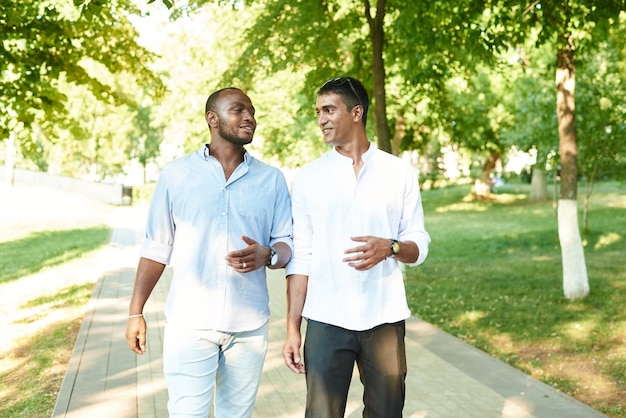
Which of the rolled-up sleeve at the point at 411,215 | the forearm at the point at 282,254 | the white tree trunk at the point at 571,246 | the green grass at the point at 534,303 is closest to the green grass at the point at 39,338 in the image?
the forearm at the point at 282,254

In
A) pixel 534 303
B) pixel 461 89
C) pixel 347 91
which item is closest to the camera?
pixel 347 91

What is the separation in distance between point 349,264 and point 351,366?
505 millimetres

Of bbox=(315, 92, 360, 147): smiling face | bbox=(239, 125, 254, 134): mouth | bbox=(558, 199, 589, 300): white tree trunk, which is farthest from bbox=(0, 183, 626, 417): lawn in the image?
bbox=(315, 92, 360, 147): smiling face

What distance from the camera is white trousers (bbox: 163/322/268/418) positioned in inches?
153

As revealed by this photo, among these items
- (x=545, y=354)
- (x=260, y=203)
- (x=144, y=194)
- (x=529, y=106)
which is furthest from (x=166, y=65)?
(x=260, y=203)

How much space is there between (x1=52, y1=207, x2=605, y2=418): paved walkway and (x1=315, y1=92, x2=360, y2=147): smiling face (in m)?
3.30

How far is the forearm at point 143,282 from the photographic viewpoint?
3980mm

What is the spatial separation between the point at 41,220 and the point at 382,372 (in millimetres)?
31405

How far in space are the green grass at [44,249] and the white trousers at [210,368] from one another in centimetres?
1344

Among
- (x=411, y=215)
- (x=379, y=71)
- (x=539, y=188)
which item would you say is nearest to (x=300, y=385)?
(x=411, y=215)

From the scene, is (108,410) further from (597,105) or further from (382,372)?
(597,105)

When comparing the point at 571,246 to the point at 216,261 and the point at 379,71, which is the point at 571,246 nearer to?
the point at 379,71

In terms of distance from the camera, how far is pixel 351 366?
3857 millimetres

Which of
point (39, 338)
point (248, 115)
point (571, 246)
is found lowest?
point (39, 338)
